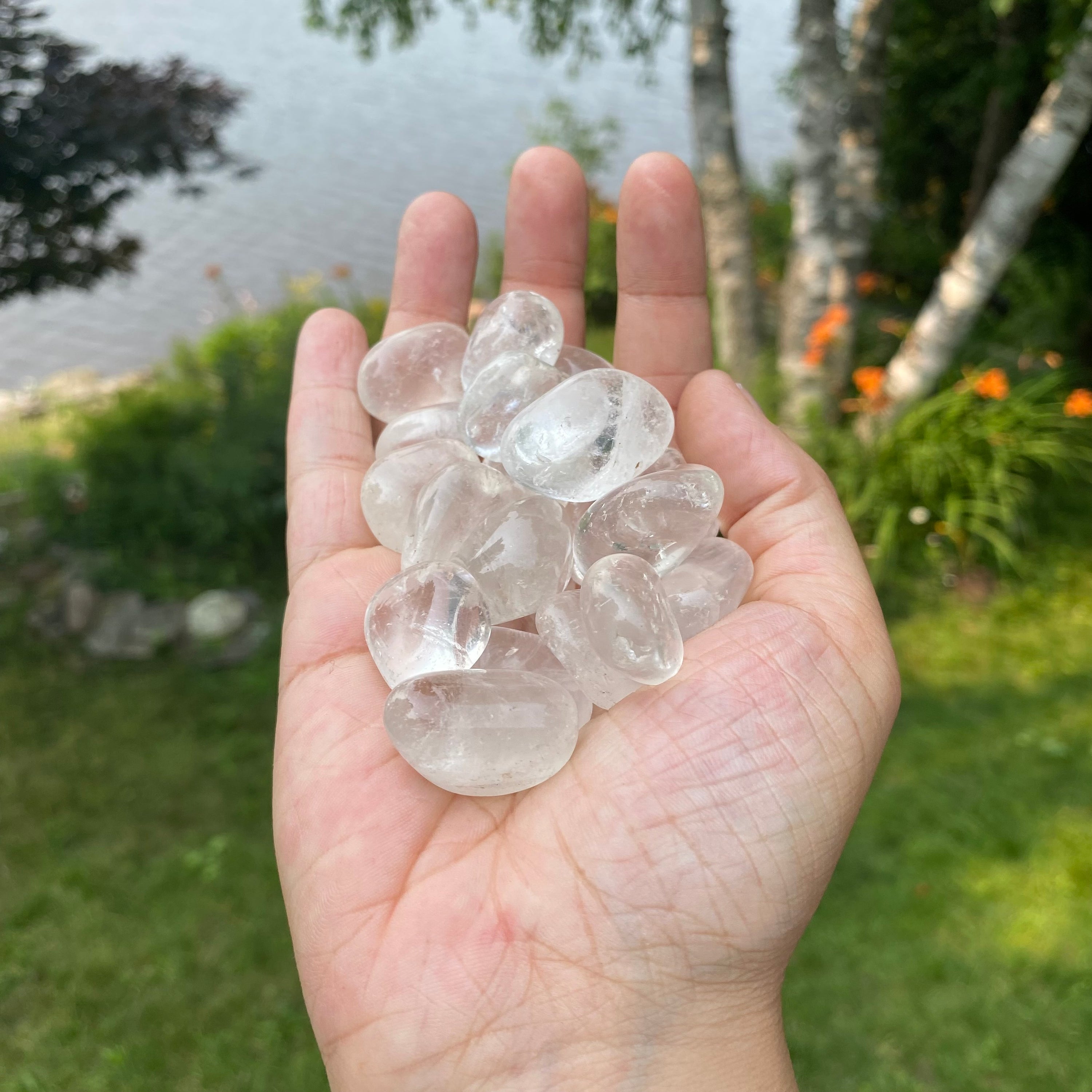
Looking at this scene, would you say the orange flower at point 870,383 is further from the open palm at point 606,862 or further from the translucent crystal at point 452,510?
the translucent crystal at point 452,510

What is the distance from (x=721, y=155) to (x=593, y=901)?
3.20 metres

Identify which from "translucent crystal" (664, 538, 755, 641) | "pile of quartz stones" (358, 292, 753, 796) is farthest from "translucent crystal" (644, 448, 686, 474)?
"translucent crystal" (664, 538, 755, 641)

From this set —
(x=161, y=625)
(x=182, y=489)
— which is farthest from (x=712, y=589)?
(x=182, y=489)

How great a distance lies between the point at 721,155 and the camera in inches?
141

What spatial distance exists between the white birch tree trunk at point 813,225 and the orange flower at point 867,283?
0.19 m

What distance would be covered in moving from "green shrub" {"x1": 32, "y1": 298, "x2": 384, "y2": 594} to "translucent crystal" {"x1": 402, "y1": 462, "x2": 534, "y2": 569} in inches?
86.7

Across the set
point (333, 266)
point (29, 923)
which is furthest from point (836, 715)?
point (333, 266)

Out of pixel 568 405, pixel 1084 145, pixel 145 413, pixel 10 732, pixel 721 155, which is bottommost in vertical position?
pixel 10 732

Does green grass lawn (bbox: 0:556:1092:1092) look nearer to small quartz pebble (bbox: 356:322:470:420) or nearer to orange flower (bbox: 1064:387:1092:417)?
orange flower (bbox: 1064:387:1092:417)

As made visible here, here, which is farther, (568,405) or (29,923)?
(29,923)

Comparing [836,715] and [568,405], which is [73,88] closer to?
[568,405]

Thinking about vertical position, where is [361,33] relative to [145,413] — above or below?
above

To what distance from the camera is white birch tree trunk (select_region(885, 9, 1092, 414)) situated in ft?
9.60

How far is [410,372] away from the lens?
188 cm
